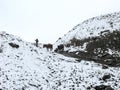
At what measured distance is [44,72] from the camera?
2441cm

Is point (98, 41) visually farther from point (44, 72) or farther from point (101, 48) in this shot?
point (44, 72)

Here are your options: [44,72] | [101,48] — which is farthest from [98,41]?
[44,72]

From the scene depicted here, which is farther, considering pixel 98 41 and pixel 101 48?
pixel 98 41

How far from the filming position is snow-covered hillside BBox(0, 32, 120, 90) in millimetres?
21141

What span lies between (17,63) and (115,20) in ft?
81.0

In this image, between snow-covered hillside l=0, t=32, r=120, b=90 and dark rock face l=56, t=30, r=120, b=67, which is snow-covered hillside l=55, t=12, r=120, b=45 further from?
snow-covered hillside l=0, t=32, r=120, b=90

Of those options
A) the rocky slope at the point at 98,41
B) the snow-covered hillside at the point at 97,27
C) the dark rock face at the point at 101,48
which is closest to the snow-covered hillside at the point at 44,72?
the dark rock face at the point at 101,48

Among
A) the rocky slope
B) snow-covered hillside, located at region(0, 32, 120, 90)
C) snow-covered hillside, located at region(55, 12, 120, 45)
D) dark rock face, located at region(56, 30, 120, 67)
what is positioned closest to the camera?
snow-covered hillside, located at region(0, 32, 120, 90)

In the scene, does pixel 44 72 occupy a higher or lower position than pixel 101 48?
lower

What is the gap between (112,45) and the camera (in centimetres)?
3538

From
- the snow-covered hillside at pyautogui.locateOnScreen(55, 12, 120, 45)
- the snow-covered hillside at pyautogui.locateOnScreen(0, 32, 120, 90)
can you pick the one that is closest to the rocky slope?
the snow-covered hillside at pyautogui.locateOnScreen(55, 12, 120, 45)

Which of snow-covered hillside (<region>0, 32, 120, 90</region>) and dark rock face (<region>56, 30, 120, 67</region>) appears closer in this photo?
snow-covered hillside (<region>0, 32, 120, 90</region>)

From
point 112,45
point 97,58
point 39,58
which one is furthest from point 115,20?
point 39,58

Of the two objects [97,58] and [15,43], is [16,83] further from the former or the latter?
[97,58]
